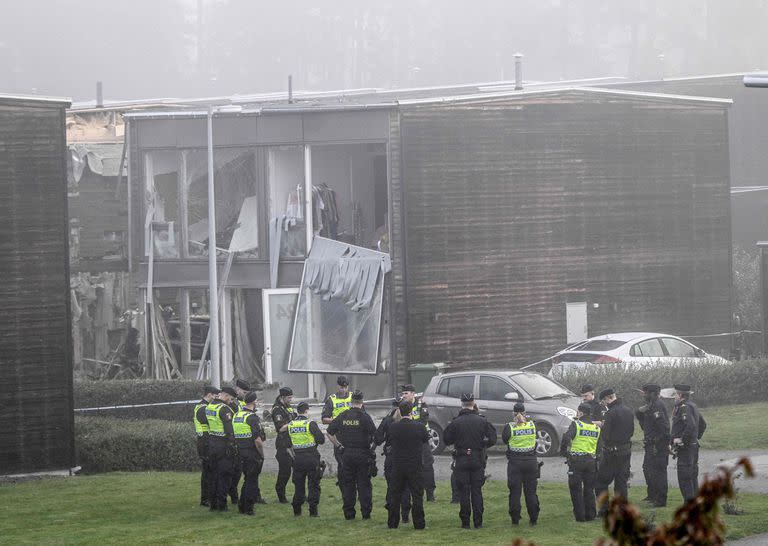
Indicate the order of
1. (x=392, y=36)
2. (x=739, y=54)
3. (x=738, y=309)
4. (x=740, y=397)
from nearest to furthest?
(x=740, y=397)
(x=738, y=309)
(x=739, y=54)
(x=392, y=36)

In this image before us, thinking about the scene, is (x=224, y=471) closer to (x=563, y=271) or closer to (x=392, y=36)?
(x=563, y=271)

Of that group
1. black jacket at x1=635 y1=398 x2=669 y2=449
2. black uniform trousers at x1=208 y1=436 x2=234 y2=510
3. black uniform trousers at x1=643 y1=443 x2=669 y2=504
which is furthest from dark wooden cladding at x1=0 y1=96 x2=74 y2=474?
black uniform trousers at x1=643 y1=443 x2=669 y2=504

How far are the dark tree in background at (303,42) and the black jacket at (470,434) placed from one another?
86.7 metres

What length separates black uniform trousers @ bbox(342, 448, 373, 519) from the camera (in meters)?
16.0

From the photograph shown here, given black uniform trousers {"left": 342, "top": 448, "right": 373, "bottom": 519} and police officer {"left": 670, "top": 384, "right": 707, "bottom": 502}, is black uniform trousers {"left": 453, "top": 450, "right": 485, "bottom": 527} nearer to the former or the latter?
black uniform trousers {"left": 342, "top": 448, "right": 373, "bottom": 519}

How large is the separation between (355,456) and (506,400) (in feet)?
19.7

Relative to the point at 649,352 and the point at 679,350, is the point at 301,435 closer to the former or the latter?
the point at 649,352

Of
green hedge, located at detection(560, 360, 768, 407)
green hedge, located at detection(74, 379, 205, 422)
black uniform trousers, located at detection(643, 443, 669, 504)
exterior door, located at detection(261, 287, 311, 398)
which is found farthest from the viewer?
exterior door, located at detection(261, 287, 311, 398)

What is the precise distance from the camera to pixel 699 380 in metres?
25.5

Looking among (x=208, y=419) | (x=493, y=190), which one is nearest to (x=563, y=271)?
(x=493, y=190)

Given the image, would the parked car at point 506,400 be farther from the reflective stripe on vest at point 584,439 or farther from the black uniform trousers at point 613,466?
the reflective stripe on vest at point 584,439

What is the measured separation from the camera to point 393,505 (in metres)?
15.4

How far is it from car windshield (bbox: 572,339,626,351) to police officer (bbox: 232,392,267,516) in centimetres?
1160

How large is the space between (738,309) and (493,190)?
9716mm
